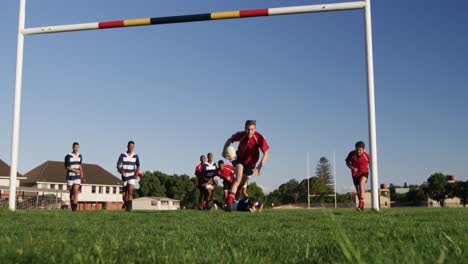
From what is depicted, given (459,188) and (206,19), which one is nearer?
(206,19)

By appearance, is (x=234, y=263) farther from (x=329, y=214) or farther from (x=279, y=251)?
(x=329, y=214)

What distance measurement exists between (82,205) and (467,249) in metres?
75.1

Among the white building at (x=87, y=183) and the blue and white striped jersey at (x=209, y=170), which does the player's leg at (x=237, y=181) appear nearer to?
the blue and white striped jersey at (x=209, y=170)

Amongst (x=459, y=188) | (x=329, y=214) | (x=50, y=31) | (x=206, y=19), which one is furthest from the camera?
(x=459, y=188)

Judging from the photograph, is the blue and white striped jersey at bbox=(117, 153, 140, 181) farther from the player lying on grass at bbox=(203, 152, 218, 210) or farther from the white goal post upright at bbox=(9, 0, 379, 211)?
the player lying on grass at bbox=(203, 152, 218, 210)

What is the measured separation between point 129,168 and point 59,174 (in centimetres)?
6398

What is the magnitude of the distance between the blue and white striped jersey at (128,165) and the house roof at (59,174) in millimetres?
61449

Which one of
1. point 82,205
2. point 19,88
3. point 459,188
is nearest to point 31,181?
point 82,205

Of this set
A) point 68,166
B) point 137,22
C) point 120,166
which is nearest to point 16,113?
point 137,22

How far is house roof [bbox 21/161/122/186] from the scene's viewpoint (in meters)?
71.2

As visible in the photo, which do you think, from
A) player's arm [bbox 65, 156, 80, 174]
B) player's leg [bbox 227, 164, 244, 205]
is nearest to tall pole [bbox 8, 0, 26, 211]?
player's arm [bbox 65, 156, 80, 174]

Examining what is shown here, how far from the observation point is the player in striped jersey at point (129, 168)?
46.9ft

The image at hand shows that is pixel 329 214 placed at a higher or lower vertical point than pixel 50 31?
lower

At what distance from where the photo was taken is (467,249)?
2555 millimetres
